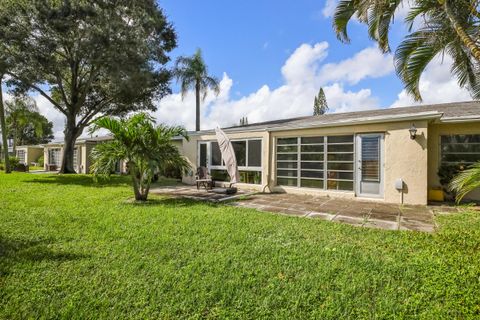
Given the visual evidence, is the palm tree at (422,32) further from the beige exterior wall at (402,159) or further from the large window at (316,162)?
the large window at (316,162)

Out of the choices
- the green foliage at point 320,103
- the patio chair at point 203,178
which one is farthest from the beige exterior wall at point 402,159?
the green foliage at point 320,103

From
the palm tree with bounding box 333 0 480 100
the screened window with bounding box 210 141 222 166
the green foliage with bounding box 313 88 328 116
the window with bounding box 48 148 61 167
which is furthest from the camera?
the green foliage with bounding box 313 88 328 116

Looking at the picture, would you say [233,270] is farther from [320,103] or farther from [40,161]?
[320,103]

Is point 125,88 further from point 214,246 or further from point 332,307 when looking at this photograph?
point 332,307

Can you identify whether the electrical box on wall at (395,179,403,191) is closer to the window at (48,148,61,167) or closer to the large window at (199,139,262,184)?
the large window at (199,139,262,184)

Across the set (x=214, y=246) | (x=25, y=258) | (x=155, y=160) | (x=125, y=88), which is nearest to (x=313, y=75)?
(x=125, y=88)

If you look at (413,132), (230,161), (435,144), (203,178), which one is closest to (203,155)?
(203,178)

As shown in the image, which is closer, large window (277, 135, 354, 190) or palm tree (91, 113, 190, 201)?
palm tree (91, 113, 190, 201)

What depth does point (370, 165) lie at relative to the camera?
9.60m

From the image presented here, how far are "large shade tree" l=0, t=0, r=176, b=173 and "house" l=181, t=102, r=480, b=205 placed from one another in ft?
33.2

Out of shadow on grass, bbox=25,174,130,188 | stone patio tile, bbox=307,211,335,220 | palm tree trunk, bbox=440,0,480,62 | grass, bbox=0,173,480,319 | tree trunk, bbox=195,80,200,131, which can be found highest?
tree trunk, bbox=195,80,200,131

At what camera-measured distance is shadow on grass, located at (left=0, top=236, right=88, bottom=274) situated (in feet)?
13.3

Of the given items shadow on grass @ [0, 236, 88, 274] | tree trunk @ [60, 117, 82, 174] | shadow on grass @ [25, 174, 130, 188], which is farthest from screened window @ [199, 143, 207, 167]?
tree trunk @ [60, 117, 82, 174]

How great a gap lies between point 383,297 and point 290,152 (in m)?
8.87
